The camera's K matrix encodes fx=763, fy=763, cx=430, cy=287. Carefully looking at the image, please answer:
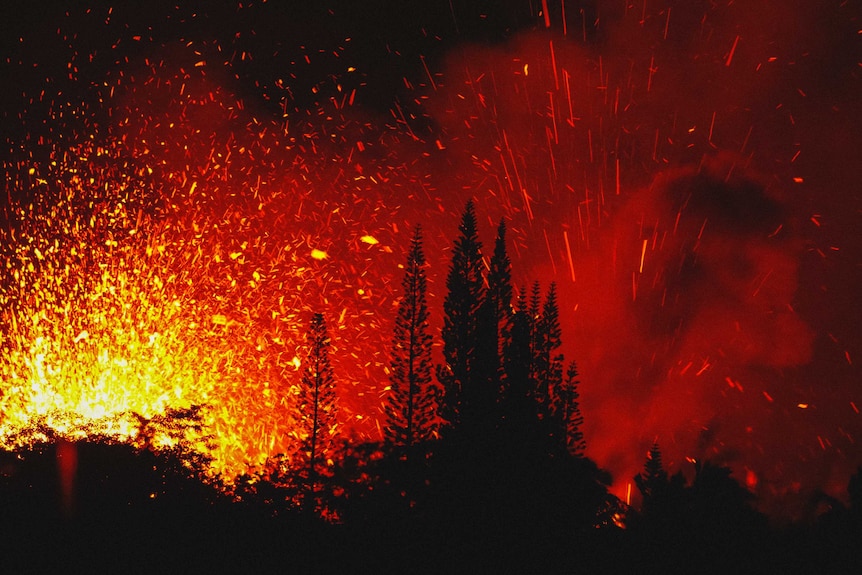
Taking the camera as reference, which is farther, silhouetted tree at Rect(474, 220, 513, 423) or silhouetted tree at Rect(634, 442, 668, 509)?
silhouetted tree at Rect(474, 220, 513, 423)

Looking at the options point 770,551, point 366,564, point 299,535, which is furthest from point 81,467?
point 770,551

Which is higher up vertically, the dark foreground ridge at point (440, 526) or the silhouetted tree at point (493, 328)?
the silhouetted tree at point (493, 328)

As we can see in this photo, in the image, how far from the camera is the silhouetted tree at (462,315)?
107ft

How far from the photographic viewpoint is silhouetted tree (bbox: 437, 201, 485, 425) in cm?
3250

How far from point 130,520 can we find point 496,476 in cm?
1095

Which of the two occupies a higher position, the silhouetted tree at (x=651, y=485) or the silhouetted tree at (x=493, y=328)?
the silhouetted tree at (x=493, y=328)

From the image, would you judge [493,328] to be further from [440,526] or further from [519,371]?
[440,526]

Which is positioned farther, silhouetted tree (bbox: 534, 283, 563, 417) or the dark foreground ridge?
silhouetted tree (bbox: 534, 283, 563, 417)

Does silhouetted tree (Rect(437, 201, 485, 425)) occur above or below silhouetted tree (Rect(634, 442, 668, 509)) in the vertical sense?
above

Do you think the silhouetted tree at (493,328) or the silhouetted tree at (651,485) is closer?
the silhouetted tree at (651,485)

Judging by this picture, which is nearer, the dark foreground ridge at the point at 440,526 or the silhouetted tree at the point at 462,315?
the dark foreground ridge at the point at 440,526

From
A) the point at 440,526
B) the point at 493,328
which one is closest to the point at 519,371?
the point at 493,328

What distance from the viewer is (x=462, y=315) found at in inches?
1336

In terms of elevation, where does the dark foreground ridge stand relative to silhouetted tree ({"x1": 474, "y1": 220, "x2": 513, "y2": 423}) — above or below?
below
